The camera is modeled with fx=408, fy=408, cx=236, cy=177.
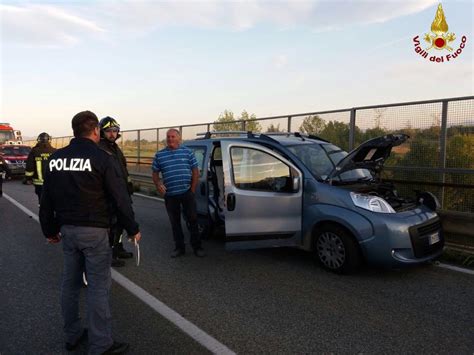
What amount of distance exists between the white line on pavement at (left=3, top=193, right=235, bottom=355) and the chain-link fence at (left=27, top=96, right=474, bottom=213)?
4629mm

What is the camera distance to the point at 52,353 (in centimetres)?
318

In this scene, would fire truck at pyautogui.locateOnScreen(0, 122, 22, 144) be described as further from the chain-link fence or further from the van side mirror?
the van side mirror

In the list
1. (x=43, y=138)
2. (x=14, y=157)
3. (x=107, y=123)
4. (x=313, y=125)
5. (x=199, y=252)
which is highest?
(x=313, y=125)

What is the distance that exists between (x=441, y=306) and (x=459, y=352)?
958 mm

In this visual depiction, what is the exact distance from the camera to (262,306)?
4043mm

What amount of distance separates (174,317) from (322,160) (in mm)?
3040

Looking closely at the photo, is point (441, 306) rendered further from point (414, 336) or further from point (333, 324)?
point (333, 324)

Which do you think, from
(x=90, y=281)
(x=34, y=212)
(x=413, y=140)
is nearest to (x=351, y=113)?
(x=413, y=140)

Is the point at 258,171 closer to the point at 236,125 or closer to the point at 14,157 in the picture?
the point at 236,125

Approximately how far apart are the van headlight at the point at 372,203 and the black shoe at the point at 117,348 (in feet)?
9.70

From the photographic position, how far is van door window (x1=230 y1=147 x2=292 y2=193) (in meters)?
5.31

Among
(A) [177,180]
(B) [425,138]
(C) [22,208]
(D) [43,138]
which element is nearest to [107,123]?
(A) [177,180]

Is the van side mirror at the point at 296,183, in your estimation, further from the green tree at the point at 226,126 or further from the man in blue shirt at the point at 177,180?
the green tree at the point at 226,126

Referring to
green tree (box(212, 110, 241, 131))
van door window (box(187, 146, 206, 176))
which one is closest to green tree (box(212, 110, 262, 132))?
green tree (box(212, 110, 241, 131))
